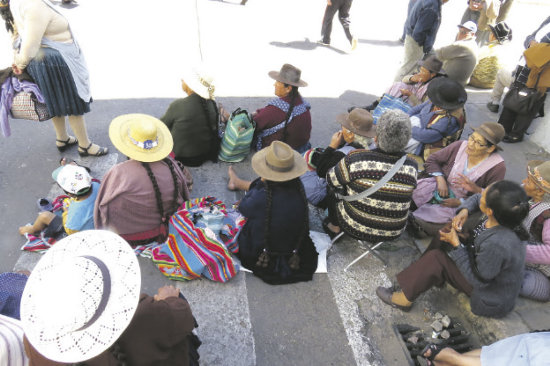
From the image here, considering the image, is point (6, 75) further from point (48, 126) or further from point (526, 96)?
point (526, 96)

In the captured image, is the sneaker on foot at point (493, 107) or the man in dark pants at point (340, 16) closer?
the sneaker on foot at point (493, 107)

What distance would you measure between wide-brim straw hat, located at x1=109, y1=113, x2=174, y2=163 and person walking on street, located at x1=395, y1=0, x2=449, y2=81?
483 centimetres

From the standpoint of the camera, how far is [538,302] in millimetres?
2975

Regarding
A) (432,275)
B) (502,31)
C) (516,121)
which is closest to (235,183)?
(432,275)

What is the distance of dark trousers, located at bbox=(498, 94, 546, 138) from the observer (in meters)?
5.39

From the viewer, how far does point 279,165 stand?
291 cm

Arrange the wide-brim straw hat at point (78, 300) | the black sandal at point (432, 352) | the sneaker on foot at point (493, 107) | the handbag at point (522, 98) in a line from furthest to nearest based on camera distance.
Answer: the sneaker on foot at point (493, 107) < the handbag at point (522, 98) < the black sandal at point (432, 352) < the wide-brim straw hat at point (78, 300)

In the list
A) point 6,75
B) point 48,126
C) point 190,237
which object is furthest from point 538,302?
point 48,126

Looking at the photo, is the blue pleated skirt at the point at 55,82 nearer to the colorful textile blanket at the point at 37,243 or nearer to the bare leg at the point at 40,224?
the bare leg at the point at 40,224

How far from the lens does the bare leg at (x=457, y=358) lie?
226cm

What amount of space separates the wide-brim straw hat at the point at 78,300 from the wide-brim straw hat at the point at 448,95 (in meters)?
3.79

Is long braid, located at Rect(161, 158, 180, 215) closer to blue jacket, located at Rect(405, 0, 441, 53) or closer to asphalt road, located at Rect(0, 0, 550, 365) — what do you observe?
asphalt road, located at Rect(0, 0, 550, 365)

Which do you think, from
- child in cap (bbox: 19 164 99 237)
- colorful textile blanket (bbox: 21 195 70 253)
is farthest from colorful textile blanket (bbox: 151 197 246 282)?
colorful textile blanket (bbox: 21 195 70 253)

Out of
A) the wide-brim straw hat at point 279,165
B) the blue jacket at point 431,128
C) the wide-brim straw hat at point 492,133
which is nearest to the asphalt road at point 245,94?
the wide-brim straw hat at point 279,165
